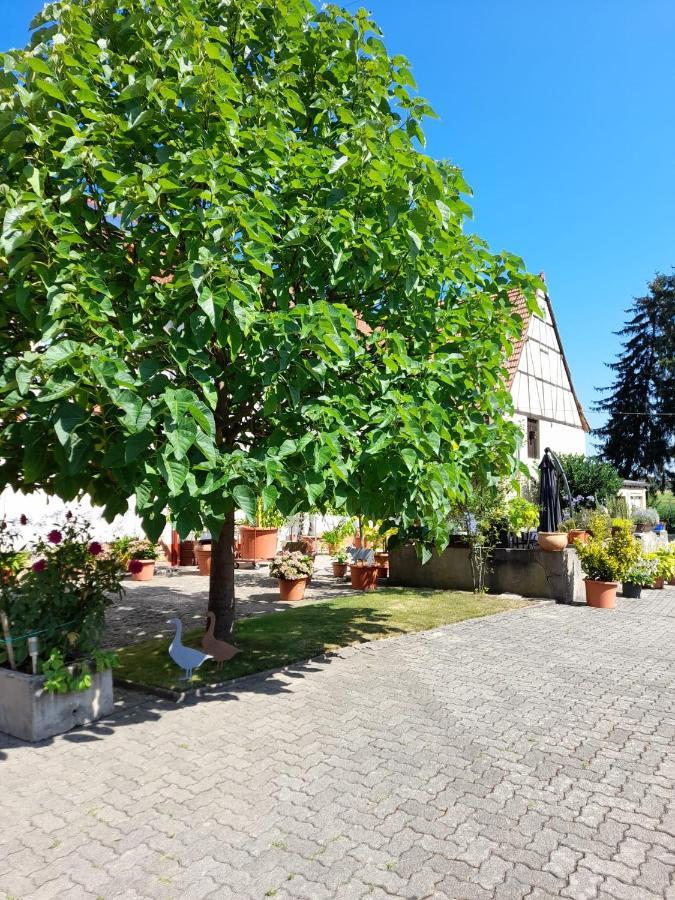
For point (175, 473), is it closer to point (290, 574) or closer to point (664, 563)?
point (290, 574)

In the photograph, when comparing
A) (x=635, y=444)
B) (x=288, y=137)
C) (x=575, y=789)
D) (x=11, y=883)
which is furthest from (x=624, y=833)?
(x=635, y=444)

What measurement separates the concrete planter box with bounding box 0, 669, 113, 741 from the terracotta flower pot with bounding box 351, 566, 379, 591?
324 inches

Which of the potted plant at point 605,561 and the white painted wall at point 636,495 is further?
the white painted wall at point 636,495

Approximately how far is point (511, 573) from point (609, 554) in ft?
6.43

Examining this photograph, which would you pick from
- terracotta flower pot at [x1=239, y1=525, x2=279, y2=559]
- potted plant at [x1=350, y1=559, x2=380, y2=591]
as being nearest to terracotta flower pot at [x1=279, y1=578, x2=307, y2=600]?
potted plant at [x1=350, y1=559, x2=380, y2=591]

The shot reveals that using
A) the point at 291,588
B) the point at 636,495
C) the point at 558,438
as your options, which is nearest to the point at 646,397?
the point at 636,495

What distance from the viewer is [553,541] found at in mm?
11867

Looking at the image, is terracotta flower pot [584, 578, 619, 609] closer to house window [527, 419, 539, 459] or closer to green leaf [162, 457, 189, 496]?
green leaf [162, 457, 189, 496]

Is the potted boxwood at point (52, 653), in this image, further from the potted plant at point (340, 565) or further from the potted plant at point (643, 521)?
the potted plant at point (643, 521)

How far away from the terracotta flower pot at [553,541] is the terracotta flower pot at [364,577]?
11.4ft

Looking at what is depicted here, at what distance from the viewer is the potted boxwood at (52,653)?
477cm

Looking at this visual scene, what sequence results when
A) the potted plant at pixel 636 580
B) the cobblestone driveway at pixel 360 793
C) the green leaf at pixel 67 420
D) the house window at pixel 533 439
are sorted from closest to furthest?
the cobblestone driveway at pixel 360 793, the green leaf at pixel 67 420, the potted plant at pixel 636 580, the house window at pixel 533 439

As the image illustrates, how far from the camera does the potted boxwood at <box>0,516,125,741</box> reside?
477 centimetres

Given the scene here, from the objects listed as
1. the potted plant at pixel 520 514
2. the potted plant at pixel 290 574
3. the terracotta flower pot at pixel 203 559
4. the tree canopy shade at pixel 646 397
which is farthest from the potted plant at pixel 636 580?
the tree canopy shade at pixel 646 397
